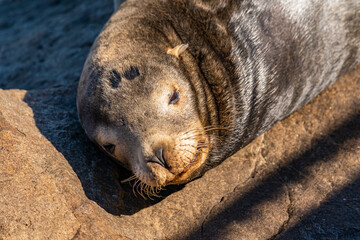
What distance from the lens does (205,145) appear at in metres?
3.53

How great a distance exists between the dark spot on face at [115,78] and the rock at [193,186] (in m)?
0.70

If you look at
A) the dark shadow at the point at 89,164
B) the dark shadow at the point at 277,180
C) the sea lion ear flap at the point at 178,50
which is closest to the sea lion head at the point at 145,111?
the sea lion ear flap at the point at 178,50

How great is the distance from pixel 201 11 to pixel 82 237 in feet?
6.64

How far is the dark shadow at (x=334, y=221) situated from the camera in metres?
3.21

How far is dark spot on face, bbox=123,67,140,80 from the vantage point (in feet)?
11.3

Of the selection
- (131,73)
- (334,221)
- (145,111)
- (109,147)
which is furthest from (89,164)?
(334,221)

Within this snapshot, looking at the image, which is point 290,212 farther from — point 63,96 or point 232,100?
point 63,96

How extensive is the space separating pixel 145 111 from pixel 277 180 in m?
1.29

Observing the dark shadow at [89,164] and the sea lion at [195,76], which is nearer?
the sea lion at [195,76]

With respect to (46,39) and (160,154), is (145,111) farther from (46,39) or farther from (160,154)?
(46,39)

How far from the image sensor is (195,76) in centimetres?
363

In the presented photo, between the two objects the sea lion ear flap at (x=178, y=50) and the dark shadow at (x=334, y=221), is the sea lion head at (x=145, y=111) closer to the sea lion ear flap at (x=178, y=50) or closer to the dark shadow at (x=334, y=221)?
the sea lion ear flap at (x=178, y=50)

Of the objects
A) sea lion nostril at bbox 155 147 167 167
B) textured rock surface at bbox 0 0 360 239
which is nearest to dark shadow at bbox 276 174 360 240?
textured rock surface at bbox 0 0 360 239

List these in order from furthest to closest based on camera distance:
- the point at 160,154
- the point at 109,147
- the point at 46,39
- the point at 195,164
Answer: the point at 46,39 < the point at 109,147 < the point at 195,164 < the point at 160,154
